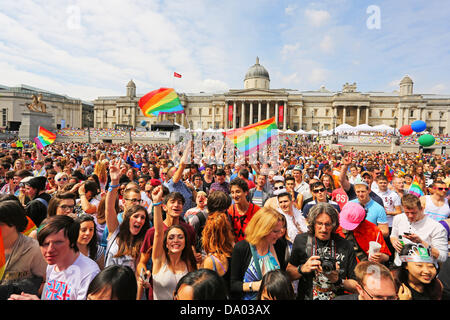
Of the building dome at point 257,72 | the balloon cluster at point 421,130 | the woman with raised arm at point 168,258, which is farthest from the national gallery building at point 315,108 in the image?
the woman with raised arm at point 168,258

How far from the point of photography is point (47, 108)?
71688 mm

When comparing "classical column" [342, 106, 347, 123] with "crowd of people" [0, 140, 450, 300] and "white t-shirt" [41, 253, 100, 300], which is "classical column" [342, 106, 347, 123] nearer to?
"crowd of people" [0, 140, 450, 300]

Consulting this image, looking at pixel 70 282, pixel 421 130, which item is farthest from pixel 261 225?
pixel 421 130

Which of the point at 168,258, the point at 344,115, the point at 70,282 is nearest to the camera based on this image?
the point at 70,282

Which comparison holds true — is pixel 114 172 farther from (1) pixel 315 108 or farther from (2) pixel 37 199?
(1) pixel 315 108

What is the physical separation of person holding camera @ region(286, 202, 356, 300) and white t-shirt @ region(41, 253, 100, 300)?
2.03 meters

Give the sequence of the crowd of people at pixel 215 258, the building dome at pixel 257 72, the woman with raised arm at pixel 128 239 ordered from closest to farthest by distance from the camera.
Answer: the crowd of people at pixel 215 258 < the woman with raised arm at pixel 128 239 < the building dome at pixel 257 72

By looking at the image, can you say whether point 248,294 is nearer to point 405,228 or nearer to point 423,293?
point 423,293

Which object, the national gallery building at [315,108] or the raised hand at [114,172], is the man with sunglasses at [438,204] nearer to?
the raised hand at [114,172]

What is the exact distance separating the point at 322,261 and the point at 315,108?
75.1 m

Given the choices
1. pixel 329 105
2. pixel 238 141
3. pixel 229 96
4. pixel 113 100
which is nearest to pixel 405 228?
pixel 238 141

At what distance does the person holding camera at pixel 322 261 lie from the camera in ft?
8.13

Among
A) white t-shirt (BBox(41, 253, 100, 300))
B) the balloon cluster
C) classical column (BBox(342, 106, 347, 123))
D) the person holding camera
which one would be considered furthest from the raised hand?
classical column (BBox(342, 106, 347, 123))

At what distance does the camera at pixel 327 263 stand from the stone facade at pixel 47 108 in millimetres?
63377
